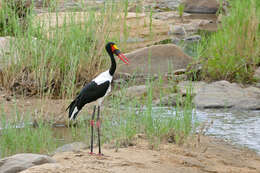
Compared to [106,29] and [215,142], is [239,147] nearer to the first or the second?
[215,142]

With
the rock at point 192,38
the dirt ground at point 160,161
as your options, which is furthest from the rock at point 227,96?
the rock at point 192,38

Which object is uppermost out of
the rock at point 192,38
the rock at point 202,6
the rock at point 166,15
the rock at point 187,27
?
the rock at point 202,6

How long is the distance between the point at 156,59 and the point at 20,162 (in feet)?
20.4

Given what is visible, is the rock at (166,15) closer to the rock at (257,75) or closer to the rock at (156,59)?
the rock at (156,59)

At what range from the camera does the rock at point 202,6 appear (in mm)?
21156

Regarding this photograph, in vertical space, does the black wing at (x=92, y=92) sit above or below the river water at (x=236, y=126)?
above

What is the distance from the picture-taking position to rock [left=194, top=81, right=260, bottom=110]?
771 cm

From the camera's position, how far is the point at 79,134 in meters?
6.25

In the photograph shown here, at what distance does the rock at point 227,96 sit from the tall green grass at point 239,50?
39 cm

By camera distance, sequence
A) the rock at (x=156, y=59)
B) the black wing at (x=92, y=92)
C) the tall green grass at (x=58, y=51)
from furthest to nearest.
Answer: the rock at (x=156, y=59) < the tall green grass at (x=58, y=51) < the black wing at (x=92, y=92)

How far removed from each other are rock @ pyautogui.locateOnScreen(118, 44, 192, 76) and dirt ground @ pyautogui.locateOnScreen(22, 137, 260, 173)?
4.39 meters

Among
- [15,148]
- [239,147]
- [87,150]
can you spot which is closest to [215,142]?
[239,147]

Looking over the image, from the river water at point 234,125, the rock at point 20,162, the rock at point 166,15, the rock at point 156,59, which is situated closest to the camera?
the rock at point 20,162

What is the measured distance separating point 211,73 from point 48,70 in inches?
119
